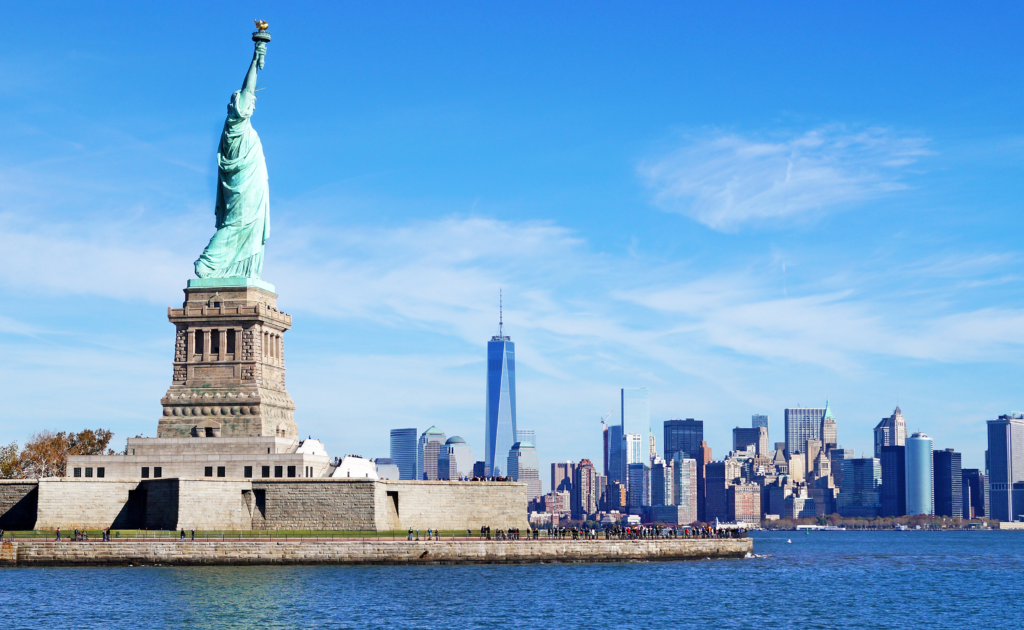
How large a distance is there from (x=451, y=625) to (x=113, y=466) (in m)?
38.1

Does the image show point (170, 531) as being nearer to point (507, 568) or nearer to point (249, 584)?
point (249, 584)

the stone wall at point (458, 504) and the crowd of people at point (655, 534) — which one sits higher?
the stone wall at point (458, 504)

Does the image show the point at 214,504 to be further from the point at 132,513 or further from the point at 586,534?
the point at 586,534

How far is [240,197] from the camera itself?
96.2 meters

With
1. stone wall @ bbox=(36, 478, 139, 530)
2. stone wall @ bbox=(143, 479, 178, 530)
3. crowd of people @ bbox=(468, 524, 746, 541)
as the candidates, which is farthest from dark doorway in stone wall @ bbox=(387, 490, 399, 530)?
stone wall @ bbox=(36, 478, 139, 530)

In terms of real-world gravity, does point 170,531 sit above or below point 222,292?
below

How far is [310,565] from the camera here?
271 ft

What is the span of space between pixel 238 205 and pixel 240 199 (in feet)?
1.49

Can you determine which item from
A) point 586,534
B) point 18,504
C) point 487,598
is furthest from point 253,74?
point 487,598

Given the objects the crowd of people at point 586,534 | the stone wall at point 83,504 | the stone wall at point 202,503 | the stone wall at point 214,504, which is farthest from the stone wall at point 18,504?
the crowd of people at point 586,534

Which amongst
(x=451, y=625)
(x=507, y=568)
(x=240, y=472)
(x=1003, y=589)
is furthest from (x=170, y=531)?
(x=1003, y=589)

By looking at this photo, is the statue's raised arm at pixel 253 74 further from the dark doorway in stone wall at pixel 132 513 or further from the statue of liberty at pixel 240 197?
the dark doorway in stone wall at pixel 132 513

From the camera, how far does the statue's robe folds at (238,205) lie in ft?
313

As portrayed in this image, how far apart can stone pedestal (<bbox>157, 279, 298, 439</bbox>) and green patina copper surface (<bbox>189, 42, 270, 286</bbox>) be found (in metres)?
2.10
